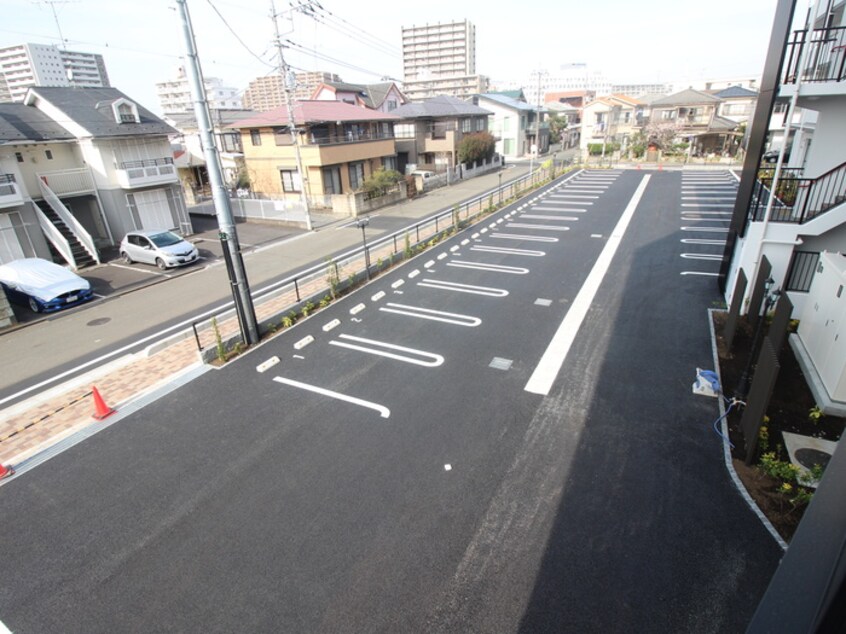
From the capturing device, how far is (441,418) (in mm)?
7242

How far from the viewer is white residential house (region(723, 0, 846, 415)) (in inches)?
299

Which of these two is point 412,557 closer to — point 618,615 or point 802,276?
point 618,615

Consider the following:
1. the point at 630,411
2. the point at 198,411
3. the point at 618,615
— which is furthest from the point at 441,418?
the point at 198,411

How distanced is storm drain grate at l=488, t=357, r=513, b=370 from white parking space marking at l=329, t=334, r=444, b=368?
3.42ft

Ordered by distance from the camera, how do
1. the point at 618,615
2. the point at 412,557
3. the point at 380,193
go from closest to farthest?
the point at 618,615, the point at 412,557, the point at 380,193

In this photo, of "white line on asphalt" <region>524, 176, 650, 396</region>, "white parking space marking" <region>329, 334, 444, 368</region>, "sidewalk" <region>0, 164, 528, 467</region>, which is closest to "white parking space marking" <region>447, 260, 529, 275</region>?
"white line on asphalt" <region>524, 176, 650, 396</region>

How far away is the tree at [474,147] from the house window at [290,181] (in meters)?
15.9

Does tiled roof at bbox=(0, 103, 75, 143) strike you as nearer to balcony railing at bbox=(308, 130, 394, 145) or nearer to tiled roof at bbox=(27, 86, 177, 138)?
tiled roof at bbox=(27, 86, 177, 138)

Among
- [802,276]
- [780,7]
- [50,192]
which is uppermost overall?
[780,7]

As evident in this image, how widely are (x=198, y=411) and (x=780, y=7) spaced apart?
13.6 metres

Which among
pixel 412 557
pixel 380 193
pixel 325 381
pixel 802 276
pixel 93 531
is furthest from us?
pixel 380 193

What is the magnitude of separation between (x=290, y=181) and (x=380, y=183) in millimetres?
5556

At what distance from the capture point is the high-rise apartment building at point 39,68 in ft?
321

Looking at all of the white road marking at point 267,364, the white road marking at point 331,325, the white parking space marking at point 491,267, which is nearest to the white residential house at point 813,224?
the white parking space marking at point 491,267
